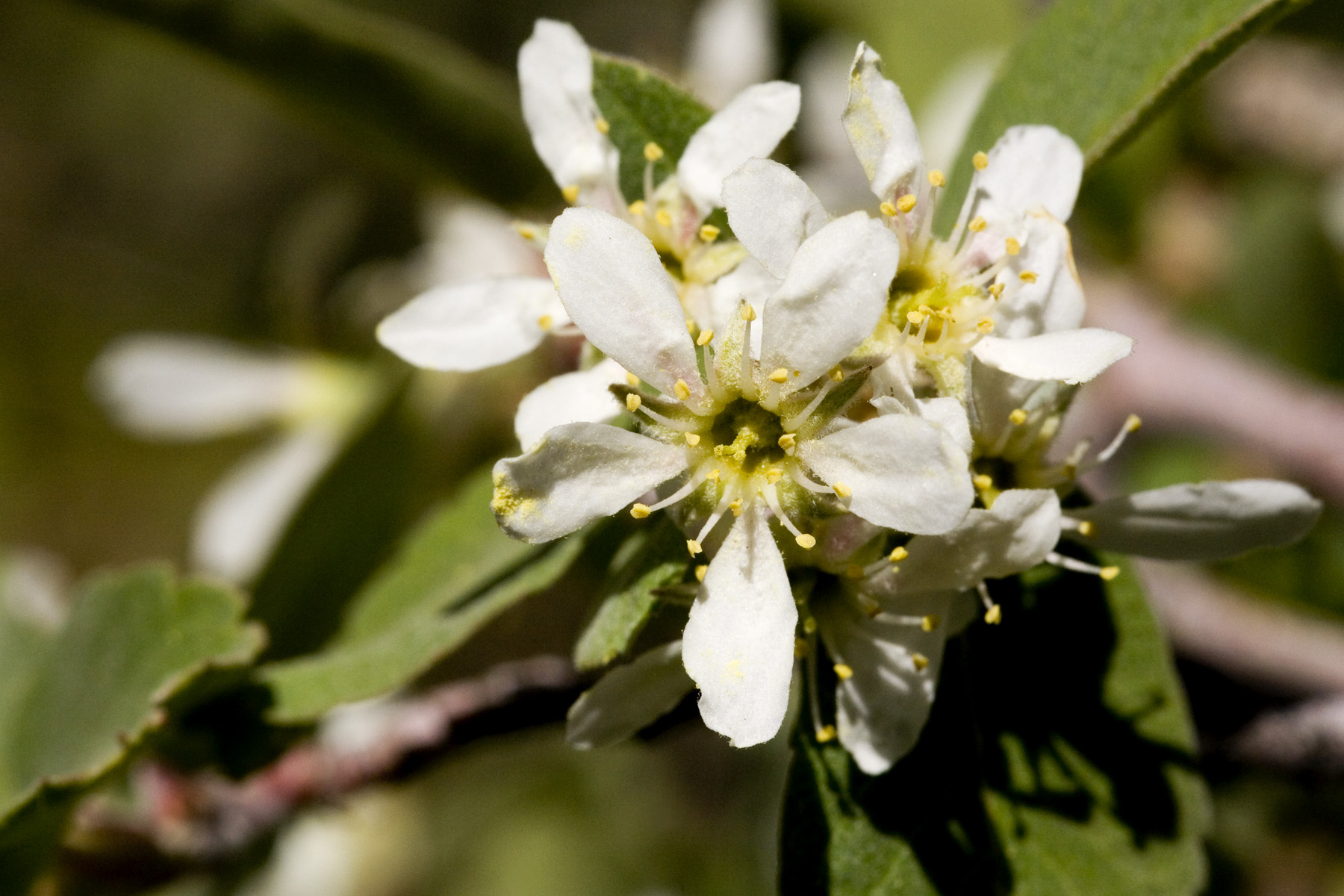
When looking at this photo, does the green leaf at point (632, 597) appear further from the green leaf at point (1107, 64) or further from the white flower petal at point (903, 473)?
the green leaf at point (1107, 64)

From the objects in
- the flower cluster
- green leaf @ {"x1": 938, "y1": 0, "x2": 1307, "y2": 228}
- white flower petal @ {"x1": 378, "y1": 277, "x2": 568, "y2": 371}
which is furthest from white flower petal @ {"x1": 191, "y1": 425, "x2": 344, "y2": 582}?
green leaf @ {"x1": 938, "y1": 0, "x2": 1307, "y2": 228}

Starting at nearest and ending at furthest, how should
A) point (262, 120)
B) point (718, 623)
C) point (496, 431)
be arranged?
point (718, 623) < point (496, 431) < point (262, 120)

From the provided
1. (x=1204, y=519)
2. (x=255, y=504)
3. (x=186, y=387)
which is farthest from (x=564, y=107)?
(x=186, y=387)

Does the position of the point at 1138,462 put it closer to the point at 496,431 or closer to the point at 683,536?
the point at 496,431

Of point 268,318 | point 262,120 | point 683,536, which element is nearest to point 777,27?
point 268,318

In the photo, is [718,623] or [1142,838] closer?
[718,623]

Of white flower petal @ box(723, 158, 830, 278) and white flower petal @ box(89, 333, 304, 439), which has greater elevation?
white flower petal @ box(89, 333, 304, 439)

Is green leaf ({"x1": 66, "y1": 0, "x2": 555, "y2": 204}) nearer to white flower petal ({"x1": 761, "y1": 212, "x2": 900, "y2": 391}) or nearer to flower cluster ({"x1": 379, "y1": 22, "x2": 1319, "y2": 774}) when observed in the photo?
flower cluster ({"x1": 379, "y1": 22, "x2": 1319, "y2": 774})
